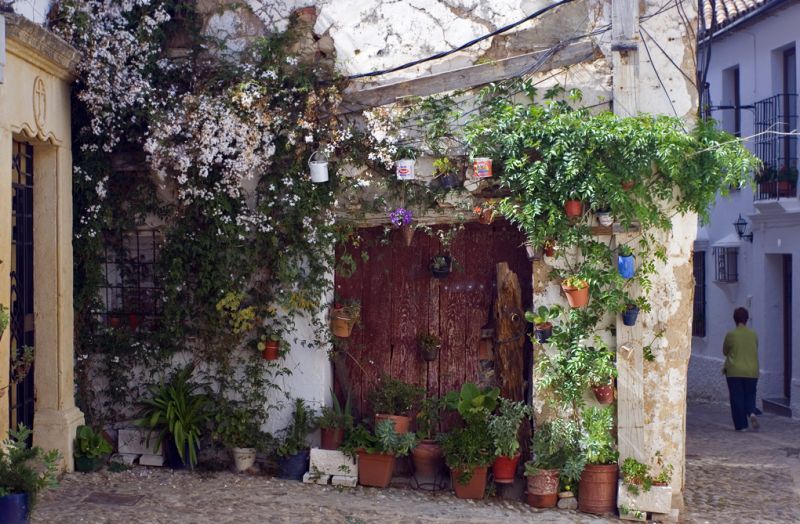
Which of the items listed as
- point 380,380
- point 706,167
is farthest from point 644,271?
point 380,380

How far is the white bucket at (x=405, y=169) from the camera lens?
25.7 ft

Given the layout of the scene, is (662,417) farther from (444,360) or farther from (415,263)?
(415,263)

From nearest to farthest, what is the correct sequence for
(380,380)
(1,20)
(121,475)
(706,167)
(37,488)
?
(37,488), (1,20), (706,167), (121,475), (380,380)

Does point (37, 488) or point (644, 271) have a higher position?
point (644, 271)

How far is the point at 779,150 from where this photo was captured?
14500mm

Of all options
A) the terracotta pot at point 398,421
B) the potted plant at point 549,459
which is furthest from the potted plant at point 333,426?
the potted plant at point 549,459

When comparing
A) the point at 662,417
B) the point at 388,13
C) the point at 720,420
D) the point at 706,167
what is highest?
the point at 388,13

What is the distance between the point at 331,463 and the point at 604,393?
7.62 ft

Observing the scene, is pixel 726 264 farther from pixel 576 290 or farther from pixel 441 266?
pixel 576 290

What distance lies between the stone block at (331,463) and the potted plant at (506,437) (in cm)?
119

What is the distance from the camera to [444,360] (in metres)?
8.52

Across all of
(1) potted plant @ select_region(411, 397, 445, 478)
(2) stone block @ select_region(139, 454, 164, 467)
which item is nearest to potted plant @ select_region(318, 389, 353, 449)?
(1) potted plant @ select_region(411, 397, 445, 478)

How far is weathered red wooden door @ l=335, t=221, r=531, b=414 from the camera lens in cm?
852

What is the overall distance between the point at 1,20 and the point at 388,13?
10.7 ft
